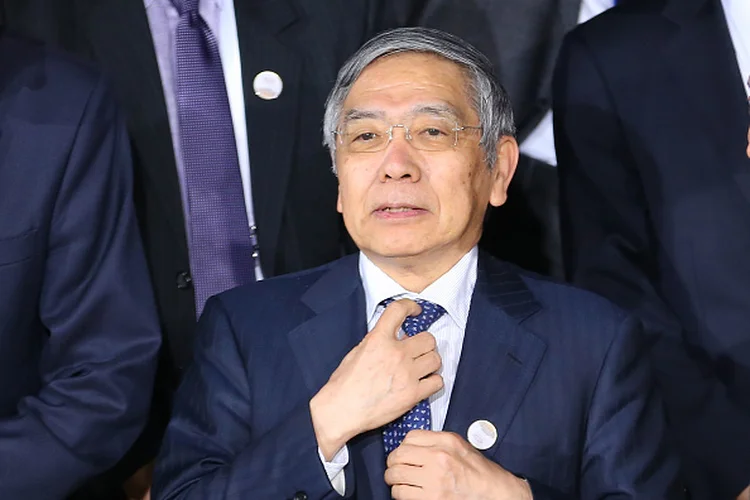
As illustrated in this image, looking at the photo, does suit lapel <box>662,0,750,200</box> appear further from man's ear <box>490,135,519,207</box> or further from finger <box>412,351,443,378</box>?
finger <box>412,351,443,378</box>

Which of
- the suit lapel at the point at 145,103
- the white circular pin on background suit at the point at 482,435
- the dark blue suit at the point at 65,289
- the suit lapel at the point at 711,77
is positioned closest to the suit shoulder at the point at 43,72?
the dark blue suit at the point at 65,289

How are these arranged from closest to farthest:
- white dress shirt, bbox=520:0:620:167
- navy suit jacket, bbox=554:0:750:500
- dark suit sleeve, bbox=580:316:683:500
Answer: dark suit sleeve, bbox=580:316:683:500, navy suit jacket, bbox=554:0:750:500, white dress shirt, bbox=520:0:620:167

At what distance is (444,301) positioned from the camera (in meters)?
2.35

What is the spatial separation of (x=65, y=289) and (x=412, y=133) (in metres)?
0.69

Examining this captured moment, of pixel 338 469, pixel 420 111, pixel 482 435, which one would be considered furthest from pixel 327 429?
pixel 420 111

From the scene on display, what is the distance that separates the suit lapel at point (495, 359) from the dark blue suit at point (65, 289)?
0.59 meters

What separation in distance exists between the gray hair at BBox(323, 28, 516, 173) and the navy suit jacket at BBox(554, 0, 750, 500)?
0.40 m

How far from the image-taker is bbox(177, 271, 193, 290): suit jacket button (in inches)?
106

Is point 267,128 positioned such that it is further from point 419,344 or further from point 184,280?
point 419,344

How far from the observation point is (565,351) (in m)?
2.30

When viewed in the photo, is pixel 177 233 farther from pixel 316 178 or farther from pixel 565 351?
pixel 565 351

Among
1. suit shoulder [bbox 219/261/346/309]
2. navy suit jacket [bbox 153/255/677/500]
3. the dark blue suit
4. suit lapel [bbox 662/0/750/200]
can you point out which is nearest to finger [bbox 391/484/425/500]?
navy suit jacket [bbox 153/255/677/500]

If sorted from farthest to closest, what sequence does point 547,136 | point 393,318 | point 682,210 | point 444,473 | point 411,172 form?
1. point 547,136
2. point 682,210
3. point 411,172
4. point 393,318
5. point 444,473

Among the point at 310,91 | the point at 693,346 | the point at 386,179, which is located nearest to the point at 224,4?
the point at 310,91
